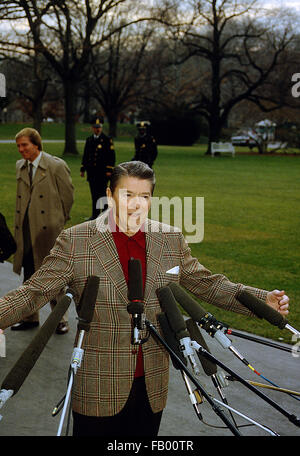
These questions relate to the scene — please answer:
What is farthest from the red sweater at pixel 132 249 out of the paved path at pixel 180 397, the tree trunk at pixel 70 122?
the tree trunk at pixel 70 122

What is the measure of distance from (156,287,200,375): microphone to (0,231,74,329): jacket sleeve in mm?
556

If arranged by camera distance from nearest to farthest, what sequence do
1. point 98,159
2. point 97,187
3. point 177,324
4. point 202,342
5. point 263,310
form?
point 177,324 → point 202,342 → point 263,310 → point 98,159 → point 97,187

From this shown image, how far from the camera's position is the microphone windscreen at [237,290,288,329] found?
221 cm

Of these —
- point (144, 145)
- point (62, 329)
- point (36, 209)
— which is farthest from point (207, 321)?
point (144, 145)

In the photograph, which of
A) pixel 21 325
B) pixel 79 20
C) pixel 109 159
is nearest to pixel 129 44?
pixel 79 20

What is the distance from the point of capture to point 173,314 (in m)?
1.97

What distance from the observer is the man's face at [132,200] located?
2430 mm

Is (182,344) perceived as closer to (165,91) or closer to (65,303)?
(65,303)

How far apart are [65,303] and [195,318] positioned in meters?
0.48

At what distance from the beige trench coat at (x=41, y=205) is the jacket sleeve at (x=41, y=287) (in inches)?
149

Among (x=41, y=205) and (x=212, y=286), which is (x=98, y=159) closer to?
(x=41, y=205)

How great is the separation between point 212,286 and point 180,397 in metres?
2.31

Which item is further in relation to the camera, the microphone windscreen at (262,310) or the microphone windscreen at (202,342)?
the microphone windscreen at (262,310)

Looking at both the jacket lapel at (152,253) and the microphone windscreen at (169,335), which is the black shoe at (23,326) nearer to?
the jacket lapel at (152,253)
